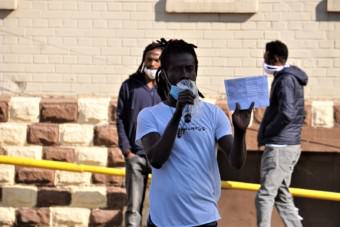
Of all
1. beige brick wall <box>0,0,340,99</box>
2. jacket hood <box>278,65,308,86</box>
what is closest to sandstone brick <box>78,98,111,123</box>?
beige brick wall <box>0,0,340,99</box>

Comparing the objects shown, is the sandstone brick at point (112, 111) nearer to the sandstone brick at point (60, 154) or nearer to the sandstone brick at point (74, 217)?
the sandstone brick at point (60, 154)

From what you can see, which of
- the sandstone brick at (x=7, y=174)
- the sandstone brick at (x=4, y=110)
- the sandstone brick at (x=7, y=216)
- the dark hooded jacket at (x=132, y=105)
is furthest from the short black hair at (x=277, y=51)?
the sandstone brick at (x=7, y=216)

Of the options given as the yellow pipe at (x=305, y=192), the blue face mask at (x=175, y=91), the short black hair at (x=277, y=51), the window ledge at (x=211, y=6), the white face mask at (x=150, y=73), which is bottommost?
the yellow pipe at (x=305, y=192)

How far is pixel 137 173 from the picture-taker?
7.13 m

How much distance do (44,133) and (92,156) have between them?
21.8 inches

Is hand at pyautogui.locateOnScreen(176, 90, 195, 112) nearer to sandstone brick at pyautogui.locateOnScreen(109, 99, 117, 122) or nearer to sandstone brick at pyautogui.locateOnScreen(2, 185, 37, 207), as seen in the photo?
sandstone brick at pyautogui.locateOnScreen(109, 99, 117, 122)

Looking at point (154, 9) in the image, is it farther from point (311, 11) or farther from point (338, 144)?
point (338, 144)

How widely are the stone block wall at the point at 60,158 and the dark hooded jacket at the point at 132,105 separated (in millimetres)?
1049

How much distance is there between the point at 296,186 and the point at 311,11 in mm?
1760

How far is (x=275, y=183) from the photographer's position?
7023 mm

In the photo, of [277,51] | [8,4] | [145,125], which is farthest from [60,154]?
[145,125]

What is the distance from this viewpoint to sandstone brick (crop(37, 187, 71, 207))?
27.3 feet

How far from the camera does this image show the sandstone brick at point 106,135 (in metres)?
8.22

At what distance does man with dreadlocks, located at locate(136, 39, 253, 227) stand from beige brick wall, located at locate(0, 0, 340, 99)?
14.1ft
